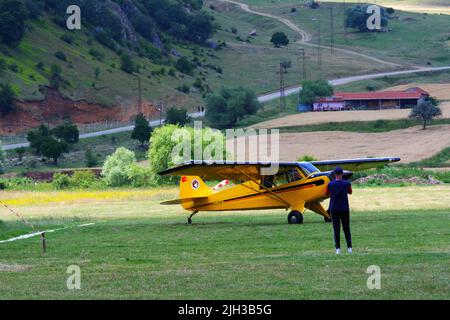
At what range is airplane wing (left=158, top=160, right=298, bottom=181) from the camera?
3219cm

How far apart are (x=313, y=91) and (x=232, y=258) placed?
10330 centimetres

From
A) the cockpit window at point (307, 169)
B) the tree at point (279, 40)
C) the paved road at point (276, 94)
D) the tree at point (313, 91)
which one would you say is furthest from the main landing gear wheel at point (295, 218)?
the tree at point (279, 40)

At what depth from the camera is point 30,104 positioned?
4291 inches

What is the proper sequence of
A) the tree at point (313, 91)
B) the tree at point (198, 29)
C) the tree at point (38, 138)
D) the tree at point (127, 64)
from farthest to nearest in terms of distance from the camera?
the tree at point (198, 29)
the tree at point (127, 64)
the tree at point (313, 91)
the tree at point (38, 138)

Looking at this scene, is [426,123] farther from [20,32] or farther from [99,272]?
[99,272]

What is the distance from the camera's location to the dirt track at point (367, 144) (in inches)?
3108

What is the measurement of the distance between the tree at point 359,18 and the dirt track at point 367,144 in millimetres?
88875

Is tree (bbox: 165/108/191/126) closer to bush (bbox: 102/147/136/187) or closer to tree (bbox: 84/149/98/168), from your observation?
tree (bbox: 84/149/98/168)

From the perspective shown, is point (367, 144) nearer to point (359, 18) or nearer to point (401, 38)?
point (401, 38)

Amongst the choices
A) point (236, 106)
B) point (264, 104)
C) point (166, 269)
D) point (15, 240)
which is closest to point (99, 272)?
point (166, 269)

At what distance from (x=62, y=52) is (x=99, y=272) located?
107 m

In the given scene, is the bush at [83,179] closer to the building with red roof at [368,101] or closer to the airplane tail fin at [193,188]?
the airplane tail fin at [193,188]

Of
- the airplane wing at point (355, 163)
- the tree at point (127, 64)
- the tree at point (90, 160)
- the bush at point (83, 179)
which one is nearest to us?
the airplane wing at point (355, 163)

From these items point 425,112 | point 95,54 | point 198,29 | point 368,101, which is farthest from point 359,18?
point 425,112
